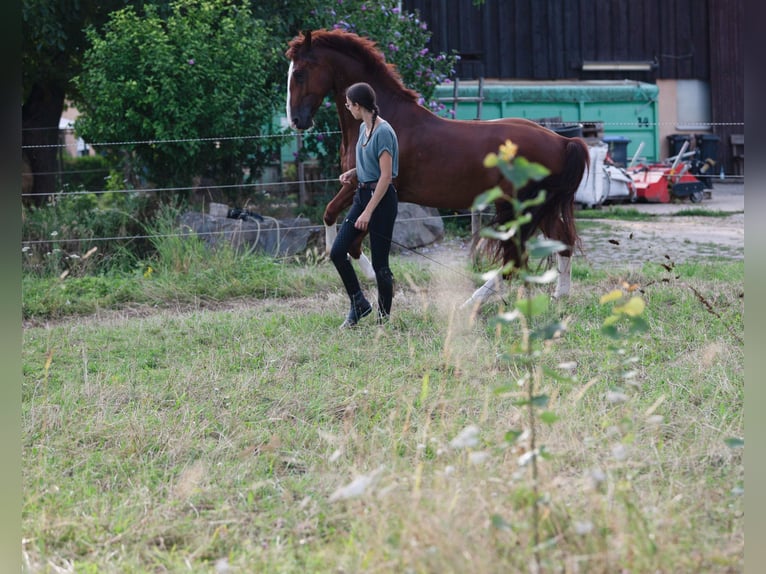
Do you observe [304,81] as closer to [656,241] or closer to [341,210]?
[341,210]

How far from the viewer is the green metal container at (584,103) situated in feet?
65.8

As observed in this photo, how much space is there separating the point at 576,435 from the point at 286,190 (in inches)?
361

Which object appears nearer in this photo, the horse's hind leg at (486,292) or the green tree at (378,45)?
the horse's hind leg at (486,292)

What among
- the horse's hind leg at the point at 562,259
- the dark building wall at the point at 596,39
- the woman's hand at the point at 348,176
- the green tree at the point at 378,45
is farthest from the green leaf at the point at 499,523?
the dark building wall at the point at 596,39

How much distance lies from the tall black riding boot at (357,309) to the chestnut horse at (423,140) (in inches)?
23.6

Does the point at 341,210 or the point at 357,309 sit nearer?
the point at 357,309

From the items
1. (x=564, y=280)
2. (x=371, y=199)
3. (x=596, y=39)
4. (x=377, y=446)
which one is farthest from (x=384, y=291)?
(x=596, y=39)

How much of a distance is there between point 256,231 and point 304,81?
329cm

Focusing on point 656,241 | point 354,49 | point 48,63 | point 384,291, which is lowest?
point 384,291

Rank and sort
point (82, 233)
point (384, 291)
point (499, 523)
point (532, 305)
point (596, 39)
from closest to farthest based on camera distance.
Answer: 1. point (499, 523)
2. point (532, 305)
3. point (384, 291)
4. point (82, 233)
5. point (596, 39)

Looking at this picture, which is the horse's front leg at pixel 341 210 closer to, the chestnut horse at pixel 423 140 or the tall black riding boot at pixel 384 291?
the chestnut horse at pixel 423 140

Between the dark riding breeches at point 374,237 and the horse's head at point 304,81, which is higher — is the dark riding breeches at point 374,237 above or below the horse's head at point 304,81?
below

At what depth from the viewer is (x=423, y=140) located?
25.9ft

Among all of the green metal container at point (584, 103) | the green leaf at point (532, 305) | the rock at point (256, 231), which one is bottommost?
the green leaf at point (532, 305)
